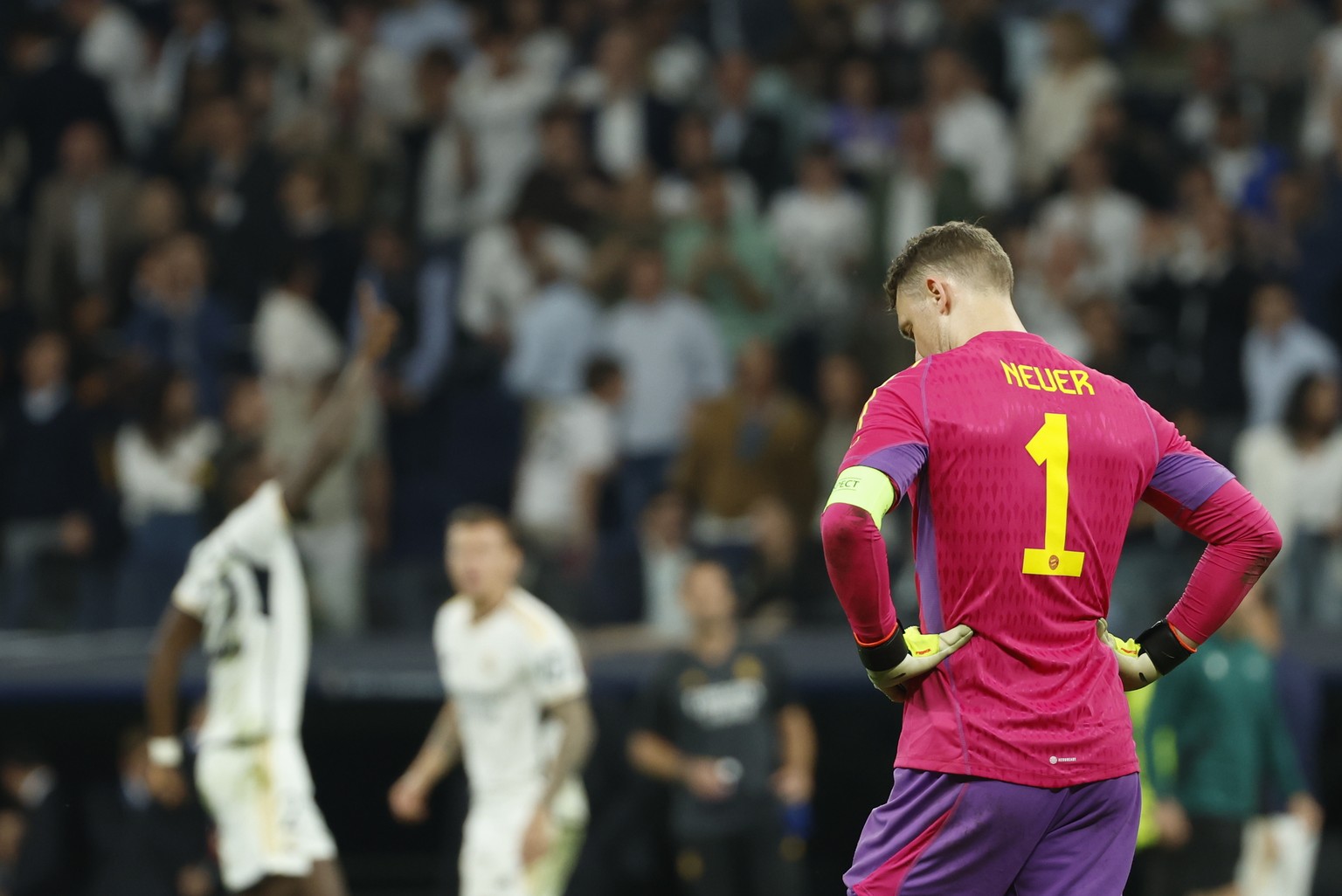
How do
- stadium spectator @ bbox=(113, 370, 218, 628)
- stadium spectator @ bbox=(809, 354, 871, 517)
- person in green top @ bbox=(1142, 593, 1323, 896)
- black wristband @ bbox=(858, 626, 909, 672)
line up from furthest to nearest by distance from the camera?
stadium spectator @ bbox=(113, 370, 218, 628) < stadium spectator @ bbox=(809, 354, 871, 517) < person in green top @ bbox=(1142, 593, 1323, 896) < black wristband @ bbox=(858, 626, 909, 672)

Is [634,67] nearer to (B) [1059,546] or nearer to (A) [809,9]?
(A) [809,9]

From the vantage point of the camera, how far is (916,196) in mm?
12523

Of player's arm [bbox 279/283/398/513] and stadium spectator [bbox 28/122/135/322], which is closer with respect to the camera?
player's arm [bbox 279/283/398/513]

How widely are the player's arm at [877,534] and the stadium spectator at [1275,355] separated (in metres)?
8.23

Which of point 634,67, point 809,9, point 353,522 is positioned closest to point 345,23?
point 634,67

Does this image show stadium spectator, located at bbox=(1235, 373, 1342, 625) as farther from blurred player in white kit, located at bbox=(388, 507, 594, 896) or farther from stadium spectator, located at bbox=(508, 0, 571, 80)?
stadium spectator, located at bbox=(508, 0, 571, 80)

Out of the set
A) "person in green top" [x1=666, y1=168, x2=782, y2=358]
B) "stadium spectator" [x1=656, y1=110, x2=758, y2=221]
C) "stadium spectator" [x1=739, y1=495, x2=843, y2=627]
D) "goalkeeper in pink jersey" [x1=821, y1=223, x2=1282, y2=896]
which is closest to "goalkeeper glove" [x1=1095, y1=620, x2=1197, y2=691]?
"goalkeeper in pink jersey" [x1=821, y1=223, x2=1282, y2=896]

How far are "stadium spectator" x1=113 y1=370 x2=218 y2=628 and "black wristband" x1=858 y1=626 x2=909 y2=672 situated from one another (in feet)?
27.3

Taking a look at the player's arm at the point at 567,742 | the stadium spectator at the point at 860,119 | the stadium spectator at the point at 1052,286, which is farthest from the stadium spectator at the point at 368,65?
the player's arm at the point at 567,742

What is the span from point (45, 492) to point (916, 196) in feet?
19.7

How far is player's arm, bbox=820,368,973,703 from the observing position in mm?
3797

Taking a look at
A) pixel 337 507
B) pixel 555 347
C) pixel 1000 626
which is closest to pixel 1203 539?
pixel 1000 626

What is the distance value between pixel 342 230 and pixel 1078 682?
9765 mm

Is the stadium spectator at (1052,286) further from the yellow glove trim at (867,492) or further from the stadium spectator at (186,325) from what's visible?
the yellow glove trim at (867,492)
